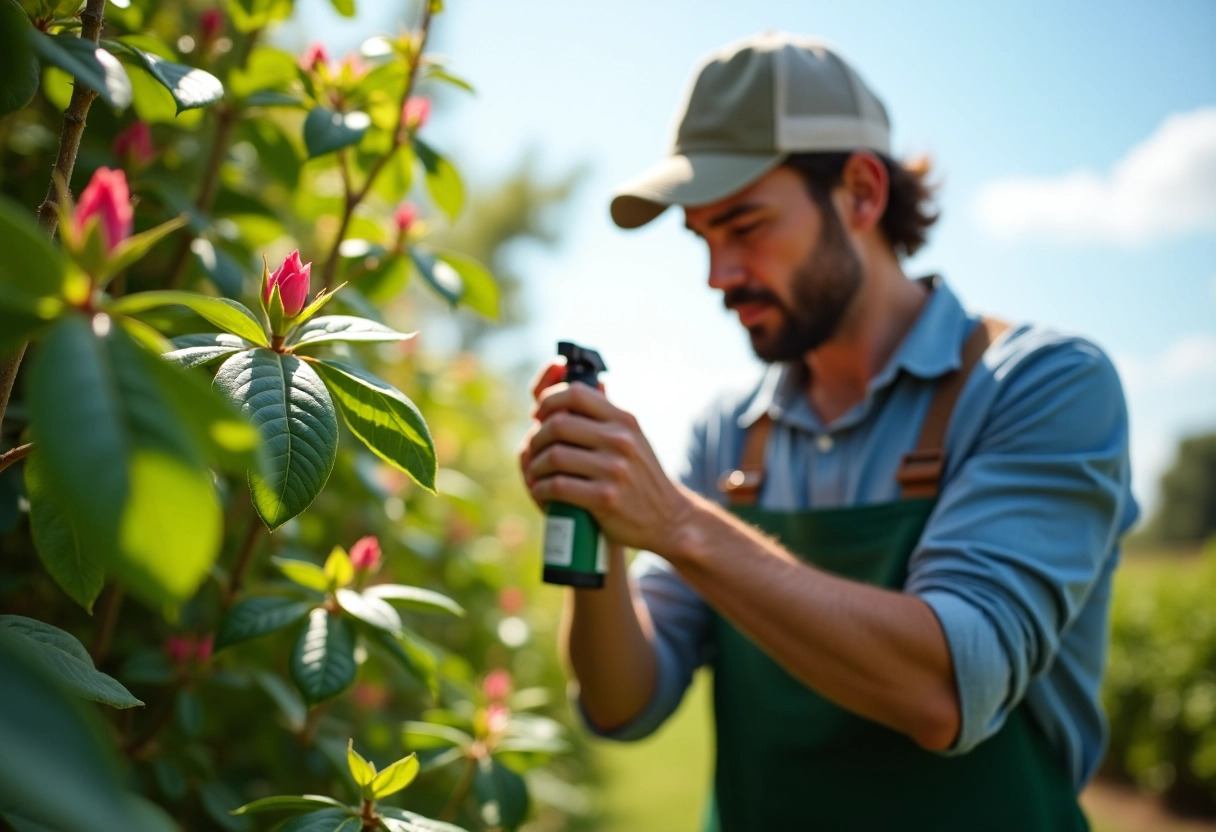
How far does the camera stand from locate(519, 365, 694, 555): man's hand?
1.19 meters

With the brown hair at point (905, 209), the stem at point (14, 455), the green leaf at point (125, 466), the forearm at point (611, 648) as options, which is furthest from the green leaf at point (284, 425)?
the brown hair at point (905, 209)

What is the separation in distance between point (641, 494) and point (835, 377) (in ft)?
2.95

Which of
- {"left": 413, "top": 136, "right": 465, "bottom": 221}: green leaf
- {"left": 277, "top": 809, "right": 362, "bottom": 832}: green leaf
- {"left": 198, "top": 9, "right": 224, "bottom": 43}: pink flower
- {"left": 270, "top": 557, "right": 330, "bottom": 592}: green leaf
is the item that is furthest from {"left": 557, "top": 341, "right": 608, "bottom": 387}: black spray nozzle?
{"left": 198, "top": 9, "right": 224, "bottom": 43}: pink flower

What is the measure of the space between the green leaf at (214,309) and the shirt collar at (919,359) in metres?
1.28

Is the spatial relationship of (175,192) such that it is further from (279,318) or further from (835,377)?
(835,377)

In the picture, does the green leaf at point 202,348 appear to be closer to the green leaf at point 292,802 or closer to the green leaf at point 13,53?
the green leaf at point 13,53

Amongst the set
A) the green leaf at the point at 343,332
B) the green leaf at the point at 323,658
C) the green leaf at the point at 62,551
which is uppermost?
the green leaf at the point at 343,332

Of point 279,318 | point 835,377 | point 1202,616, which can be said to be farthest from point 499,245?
point 279,318

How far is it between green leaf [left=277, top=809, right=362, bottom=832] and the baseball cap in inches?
48.7

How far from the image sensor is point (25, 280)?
1.42ft

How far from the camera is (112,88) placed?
65 cm

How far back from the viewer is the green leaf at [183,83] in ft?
2.61

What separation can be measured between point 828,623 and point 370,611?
0.63 metres

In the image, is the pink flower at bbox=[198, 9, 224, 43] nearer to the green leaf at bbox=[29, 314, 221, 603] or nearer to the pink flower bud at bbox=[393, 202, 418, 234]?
the pink flower bud at bbox=[393, 202, 418, 234]
